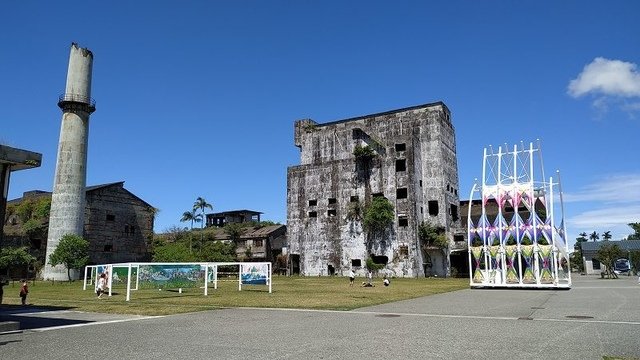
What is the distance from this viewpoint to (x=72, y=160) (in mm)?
52594

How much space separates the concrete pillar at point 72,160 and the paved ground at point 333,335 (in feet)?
129

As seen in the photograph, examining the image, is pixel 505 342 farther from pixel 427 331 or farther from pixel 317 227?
pixel 317 227

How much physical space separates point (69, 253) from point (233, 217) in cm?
5104

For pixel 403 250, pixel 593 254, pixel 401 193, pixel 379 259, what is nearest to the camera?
pixel 403 250

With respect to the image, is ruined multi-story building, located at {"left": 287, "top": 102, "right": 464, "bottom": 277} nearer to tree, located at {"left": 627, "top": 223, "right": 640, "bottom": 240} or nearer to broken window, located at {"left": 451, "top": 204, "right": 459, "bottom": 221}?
broken window, located at {"left": 451, "top": 204, "right": 459, "bottom": 221}

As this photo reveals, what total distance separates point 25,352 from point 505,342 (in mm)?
10124

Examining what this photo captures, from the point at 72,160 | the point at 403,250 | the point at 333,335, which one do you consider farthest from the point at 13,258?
the point at 333,335

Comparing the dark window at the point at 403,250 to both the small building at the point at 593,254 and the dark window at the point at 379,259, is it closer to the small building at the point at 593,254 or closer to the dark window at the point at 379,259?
the dark window at the point at 379,259

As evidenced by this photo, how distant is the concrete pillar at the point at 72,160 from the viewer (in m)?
52.2

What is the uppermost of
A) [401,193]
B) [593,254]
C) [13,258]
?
[401,193]

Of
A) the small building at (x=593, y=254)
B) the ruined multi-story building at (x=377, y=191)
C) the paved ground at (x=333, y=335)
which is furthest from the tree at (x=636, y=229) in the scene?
the paved ground at (x=333, y=335)

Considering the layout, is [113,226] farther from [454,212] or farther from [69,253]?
[454,212]

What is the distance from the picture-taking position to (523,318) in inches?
589

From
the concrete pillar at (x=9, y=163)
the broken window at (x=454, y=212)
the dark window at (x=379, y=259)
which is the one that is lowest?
the dark window at (x=379, y=259)
